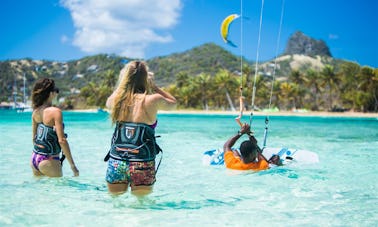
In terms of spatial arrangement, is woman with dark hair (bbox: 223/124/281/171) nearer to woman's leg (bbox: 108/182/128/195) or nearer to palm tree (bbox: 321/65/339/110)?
woman's leg (bbox: 108/182/128/195)

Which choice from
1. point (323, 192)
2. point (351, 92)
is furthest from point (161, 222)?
point (351, 92)

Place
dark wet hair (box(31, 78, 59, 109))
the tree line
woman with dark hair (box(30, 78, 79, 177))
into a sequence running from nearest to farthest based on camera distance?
woman with dark hair (box(30, 78, 79, 177))
dark wet hair (box(31, 78, 59, 109))
the tree line

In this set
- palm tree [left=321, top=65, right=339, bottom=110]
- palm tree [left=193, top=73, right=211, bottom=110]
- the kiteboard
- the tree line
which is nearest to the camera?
the kiteboard

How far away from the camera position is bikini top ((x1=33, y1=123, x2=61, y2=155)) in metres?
4.85

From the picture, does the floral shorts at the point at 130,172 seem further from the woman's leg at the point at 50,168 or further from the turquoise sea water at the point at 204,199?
the woman's leg at the point at 50,168

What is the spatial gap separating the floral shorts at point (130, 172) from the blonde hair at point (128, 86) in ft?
1.64

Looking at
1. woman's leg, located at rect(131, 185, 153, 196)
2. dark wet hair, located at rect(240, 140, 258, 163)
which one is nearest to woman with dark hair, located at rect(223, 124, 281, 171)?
dark wet hair, located at rect(240, 140, 258, 163)

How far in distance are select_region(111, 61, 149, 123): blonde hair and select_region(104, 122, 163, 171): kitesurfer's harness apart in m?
0.15

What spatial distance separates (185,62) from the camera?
609 ft

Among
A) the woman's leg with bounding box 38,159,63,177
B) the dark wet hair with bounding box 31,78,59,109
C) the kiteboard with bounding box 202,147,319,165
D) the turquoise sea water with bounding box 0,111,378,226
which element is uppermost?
the dark wet hair with bounding box 31,78,59,109

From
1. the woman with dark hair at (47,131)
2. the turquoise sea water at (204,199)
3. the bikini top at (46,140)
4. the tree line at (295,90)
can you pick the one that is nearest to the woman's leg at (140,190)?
the turquoise sea water at (204,199)

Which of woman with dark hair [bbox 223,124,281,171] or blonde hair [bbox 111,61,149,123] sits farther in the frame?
woman with dark hair [bbox 223,124,281,171]

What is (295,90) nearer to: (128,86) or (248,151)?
(248,151)

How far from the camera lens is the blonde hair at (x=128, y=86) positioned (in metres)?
3.70
